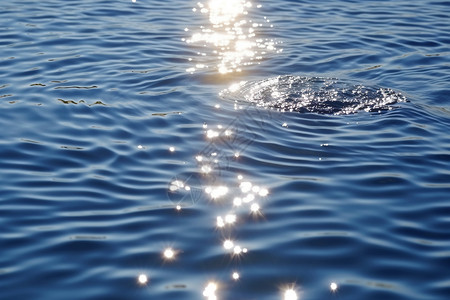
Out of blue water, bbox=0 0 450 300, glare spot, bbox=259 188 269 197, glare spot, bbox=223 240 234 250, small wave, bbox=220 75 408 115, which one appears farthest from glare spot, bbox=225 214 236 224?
small wave, bbox=220 75 408 115

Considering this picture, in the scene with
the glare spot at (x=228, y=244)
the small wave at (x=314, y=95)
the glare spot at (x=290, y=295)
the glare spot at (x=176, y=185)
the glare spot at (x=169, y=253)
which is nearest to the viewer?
the glare spot at (x=290, y=295)

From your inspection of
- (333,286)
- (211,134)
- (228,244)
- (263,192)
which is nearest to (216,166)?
(263,192)

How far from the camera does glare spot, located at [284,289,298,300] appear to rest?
5566 millimetres

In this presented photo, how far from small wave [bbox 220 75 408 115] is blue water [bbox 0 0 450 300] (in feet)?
0.20

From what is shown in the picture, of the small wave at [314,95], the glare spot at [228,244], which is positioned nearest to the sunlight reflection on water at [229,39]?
the small wave at [314,95]

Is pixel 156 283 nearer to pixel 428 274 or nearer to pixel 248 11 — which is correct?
pixel 428 274

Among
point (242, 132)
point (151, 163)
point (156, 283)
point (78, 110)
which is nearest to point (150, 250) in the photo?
point (156, 283)

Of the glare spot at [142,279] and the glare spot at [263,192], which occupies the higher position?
the glare spot at [263,192]

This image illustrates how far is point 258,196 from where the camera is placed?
726cm

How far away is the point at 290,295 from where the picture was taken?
5605 millimetres

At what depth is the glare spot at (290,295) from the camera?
557 centimetres

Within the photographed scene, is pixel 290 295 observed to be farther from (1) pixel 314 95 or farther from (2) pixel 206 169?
(1) pixel 314 95

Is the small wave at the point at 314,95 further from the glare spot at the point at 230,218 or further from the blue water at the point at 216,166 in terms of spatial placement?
the glare spot at the point at 230,218

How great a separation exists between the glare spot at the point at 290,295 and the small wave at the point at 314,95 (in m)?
4.22
